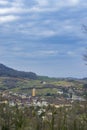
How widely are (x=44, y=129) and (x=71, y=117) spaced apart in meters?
8.42

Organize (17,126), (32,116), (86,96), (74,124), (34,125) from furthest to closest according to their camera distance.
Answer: (32,116) → (34,125) → (74,124) → (17,126) → (86,96)

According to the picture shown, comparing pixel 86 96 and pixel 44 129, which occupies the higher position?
pixel 86 96

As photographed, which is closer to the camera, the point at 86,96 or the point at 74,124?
the point at 86,96

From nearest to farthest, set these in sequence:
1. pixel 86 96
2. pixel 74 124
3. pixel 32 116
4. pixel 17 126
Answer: pixel 86 96, pixel 17 126, pixel 74 124, pixel 32 116

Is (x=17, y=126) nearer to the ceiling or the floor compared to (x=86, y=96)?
nearer to the floor

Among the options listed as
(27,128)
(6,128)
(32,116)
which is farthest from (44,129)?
(32,116)

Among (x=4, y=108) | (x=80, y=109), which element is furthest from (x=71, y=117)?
(x=4, y=108)

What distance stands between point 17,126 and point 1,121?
1096cm

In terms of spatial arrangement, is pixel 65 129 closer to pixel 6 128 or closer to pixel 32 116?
pixel 6 128

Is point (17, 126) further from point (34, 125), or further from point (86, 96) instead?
point (86, 96)

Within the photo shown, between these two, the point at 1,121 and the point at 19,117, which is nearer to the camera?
the point at 19,117

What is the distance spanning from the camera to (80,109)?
246ft

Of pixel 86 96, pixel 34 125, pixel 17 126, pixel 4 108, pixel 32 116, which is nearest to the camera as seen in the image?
pixel 86 96

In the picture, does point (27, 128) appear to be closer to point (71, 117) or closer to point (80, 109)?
point (71, 117)
